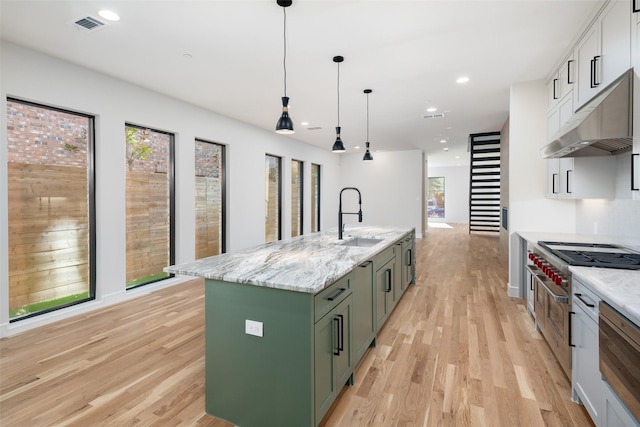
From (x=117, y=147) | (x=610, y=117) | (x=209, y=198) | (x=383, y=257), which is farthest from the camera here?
(x=209, y=198)

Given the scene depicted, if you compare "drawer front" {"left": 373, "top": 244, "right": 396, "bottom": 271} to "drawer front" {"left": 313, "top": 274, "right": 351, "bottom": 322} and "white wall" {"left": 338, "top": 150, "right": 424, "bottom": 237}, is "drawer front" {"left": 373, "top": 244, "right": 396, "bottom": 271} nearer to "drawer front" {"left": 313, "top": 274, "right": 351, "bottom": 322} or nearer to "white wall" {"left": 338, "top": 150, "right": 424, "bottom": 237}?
"drawer front" {"left": 313, "top": 274, "right": 351, "bottom": 322}

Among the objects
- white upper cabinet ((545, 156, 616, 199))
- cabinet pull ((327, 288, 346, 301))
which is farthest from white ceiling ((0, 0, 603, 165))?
cabinet pull ((327, 288, 346, 301))

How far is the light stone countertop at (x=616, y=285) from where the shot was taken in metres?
1.34

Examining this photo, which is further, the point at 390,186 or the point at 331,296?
the point at 390,186

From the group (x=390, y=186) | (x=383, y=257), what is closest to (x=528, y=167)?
(x=383, y=257)

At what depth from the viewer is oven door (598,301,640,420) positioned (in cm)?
127

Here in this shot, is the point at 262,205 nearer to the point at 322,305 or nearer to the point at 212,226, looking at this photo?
the point at 212,226

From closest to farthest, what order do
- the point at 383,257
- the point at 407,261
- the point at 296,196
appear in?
the point at 383,257 < the point at 407,261 < the point at 296,196

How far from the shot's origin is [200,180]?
17.6 ft

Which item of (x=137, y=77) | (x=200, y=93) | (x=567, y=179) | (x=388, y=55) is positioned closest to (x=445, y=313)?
(x=567, y=179)

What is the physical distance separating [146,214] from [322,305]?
12.2 ft

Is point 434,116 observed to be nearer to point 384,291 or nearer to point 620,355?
point 384,291

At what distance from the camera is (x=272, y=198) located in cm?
739

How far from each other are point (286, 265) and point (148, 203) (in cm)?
334
